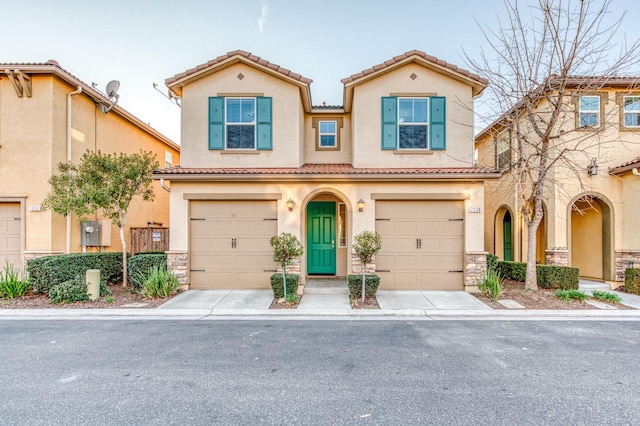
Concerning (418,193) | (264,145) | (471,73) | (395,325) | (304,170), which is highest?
(471,73)

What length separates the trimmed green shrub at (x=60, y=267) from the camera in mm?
7984

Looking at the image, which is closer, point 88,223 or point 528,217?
point 528,217

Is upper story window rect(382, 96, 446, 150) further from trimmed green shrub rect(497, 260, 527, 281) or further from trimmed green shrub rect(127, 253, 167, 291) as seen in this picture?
trimmed green shrub rect(127, 253, 167, 291)

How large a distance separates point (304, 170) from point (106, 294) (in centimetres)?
608

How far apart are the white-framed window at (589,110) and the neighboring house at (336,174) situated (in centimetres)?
339

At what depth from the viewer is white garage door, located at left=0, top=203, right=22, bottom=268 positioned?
9.95 m

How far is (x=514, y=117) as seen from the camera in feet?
28.9

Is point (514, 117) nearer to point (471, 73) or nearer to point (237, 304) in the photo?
point (471, 73)

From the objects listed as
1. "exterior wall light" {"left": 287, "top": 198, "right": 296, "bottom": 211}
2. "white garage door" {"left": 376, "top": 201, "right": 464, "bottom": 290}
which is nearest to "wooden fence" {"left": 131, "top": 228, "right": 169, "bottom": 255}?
"exterior wall light" {"left": 287, "top": 198, "right": 296, "bottom": 211}

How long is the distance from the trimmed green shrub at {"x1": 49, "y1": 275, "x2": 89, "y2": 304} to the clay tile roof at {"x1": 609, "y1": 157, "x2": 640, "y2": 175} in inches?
592

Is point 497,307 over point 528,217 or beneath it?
beneath

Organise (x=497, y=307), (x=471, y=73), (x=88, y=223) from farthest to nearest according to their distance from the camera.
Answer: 1. (x=88, y=223)
2. (x=471, y=73)
3. (x=497, y=307)

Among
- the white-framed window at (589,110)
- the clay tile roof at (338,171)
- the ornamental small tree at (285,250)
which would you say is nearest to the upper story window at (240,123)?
the clay tile roof at (338,171)

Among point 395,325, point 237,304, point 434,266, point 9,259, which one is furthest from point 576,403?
point 9,259
